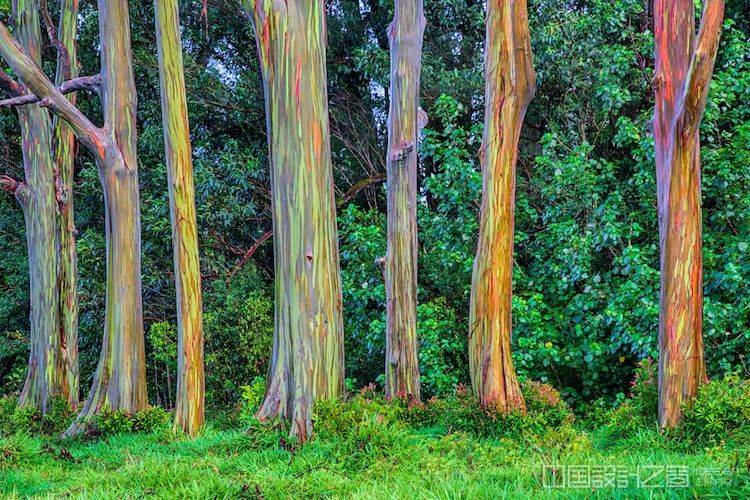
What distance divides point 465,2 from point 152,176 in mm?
7059

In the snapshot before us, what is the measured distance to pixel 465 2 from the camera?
1346 centimetres

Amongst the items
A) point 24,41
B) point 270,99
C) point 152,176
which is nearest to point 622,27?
point 270,99

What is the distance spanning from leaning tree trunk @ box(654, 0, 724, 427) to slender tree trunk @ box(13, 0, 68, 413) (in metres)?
9.19

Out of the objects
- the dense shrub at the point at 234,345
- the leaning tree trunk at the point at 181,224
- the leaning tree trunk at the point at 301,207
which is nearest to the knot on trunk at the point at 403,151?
the leaning tree trunk at the point at 301,207

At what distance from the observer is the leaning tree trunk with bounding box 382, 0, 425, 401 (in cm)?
877

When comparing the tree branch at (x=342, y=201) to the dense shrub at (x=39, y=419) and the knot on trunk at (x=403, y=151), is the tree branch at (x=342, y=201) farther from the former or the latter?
the knot on trunk at (x=403, y=151)

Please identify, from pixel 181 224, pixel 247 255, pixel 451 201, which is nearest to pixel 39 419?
pixel 181 224

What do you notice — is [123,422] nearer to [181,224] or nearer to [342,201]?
[181,224]

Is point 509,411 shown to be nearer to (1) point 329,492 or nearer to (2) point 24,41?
(1) point 329,492

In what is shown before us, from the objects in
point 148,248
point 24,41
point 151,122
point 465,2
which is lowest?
point 148,248

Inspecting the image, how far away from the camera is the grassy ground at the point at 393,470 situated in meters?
3.78

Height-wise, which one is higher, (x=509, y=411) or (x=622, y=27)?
(x=622, y=27)

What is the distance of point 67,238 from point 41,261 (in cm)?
58

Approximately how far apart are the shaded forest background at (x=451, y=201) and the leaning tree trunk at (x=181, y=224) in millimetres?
3684
